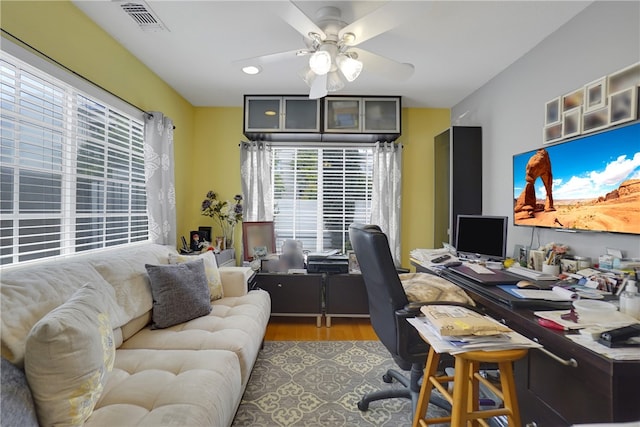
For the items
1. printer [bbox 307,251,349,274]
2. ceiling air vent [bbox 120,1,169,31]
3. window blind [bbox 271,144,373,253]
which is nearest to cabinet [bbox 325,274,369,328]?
printer [bbox 307,251,349,274]

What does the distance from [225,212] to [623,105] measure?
340 centimetres

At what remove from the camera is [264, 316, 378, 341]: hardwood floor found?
2.82 meters

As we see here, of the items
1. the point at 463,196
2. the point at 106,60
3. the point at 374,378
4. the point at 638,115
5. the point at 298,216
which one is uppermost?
the point at 106,60

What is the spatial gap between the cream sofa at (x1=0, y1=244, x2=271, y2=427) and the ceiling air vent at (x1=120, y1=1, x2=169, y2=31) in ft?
5.21

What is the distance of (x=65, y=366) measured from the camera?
100 cm

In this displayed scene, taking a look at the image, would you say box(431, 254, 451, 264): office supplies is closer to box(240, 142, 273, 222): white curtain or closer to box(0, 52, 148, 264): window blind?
box(240, 142, 273, 222): white curtain

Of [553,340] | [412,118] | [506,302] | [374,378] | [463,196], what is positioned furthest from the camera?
[412,118]

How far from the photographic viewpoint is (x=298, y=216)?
3812 mm

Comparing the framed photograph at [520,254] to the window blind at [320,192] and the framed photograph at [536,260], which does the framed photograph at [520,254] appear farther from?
the window blind at [320,192]

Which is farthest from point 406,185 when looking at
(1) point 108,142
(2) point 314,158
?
(1) point 108,142

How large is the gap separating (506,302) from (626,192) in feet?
2.81

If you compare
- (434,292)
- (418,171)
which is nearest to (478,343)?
(434,292)

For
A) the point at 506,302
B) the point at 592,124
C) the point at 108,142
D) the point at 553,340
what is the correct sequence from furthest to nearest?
the point at 108,142 → the point at 592,124 → the point at 506,302 → the point at 553,340

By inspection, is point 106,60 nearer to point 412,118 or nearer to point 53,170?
point 53,170
